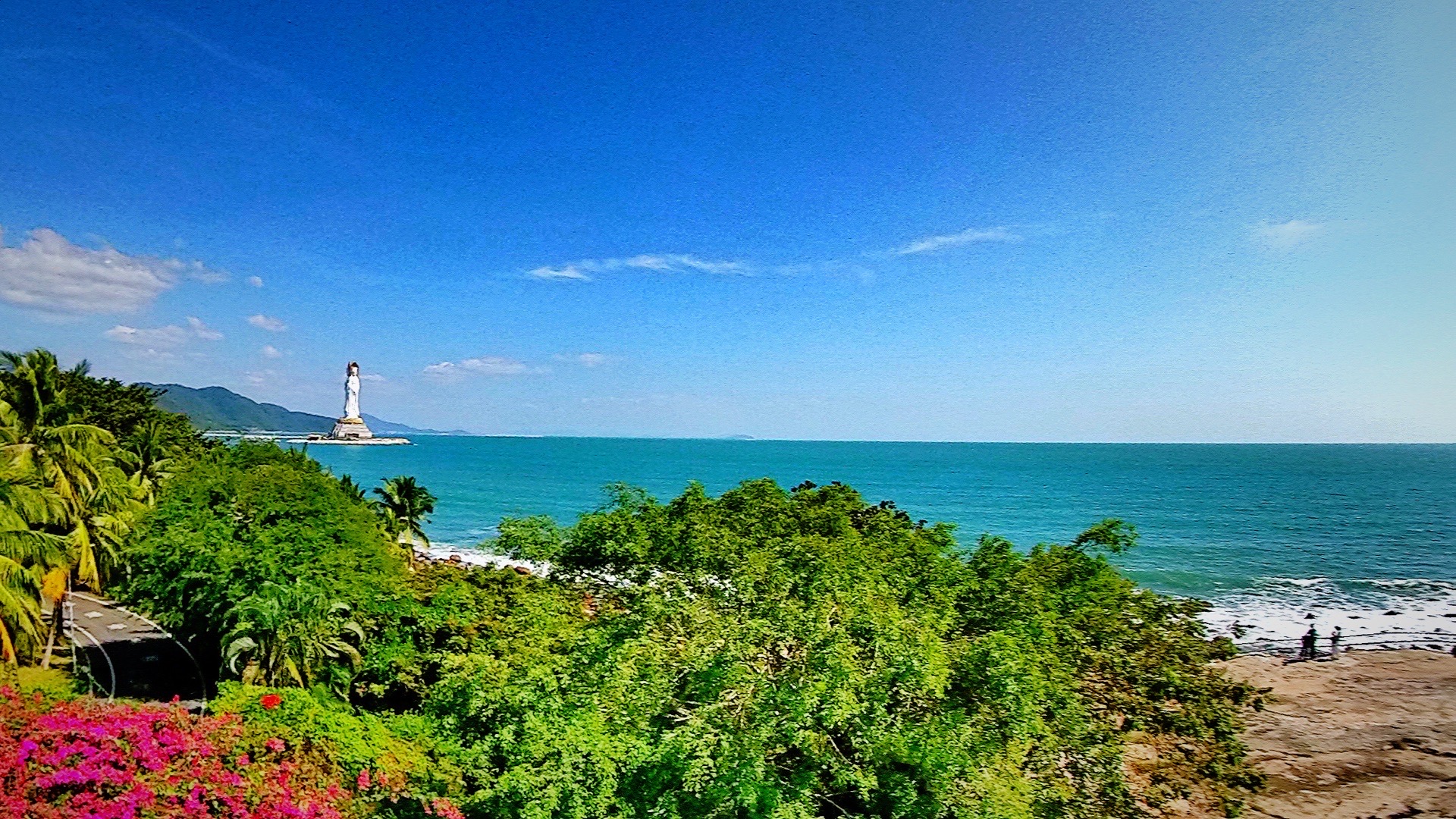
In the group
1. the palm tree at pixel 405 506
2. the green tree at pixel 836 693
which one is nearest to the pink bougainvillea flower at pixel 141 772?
the green tree at pixel 836 693

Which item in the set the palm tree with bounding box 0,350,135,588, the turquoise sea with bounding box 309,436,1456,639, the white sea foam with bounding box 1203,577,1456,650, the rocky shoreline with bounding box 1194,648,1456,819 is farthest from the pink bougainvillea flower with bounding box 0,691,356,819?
the turquoise sea with bounding box 309,436,1456,639

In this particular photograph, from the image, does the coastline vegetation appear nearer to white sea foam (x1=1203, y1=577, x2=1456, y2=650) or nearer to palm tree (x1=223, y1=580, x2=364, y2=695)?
palm tree (x1=223, y1=580, x2=364, y2=695)

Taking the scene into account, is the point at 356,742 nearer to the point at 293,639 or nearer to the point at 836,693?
the point at 293,639

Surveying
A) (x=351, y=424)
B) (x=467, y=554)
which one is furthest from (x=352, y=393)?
(x=467, y=554)

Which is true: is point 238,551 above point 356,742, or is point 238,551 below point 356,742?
above

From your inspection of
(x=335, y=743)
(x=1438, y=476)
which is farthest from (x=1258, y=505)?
(x=335, y=743)

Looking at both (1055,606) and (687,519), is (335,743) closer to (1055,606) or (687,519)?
(687,519)
